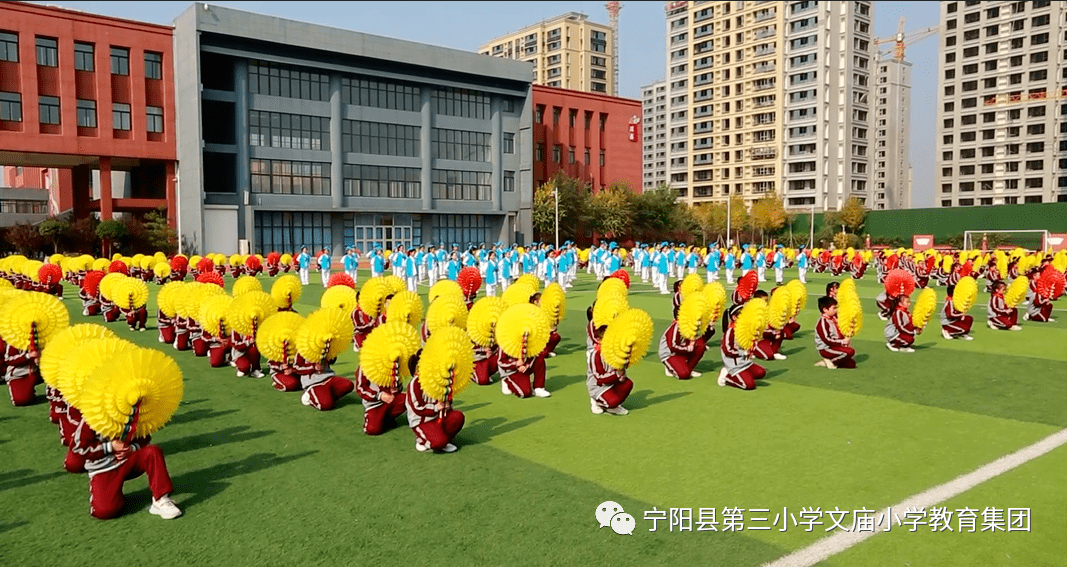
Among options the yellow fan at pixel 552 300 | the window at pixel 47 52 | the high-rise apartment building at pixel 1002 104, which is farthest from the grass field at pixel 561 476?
the high-rise apartment building at pixel 1002 104

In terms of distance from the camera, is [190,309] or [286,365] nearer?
[286,365]

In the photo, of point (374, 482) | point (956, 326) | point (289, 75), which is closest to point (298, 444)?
point (374, 482)

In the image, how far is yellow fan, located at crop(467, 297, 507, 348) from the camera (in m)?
10.3

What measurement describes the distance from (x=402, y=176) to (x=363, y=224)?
4.19 m

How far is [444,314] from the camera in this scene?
10.4 metres

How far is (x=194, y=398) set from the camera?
9.60 meters

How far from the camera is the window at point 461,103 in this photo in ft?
170

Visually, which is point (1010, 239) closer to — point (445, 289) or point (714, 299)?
point (714, 299)

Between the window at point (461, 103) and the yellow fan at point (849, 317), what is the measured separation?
43.5m

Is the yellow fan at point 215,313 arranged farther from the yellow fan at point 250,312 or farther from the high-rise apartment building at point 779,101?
the high-rise apartment building at point 779,101

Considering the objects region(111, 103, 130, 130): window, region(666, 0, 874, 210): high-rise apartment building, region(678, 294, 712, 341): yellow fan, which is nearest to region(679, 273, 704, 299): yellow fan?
region(678, 294, 712, 341): yellow fan

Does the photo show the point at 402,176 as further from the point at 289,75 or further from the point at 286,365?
the point at 286,365

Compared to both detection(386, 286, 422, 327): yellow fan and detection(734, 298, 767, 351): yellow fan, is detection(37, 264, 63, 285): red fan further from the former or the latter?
detection(734, 298, 767, 351): yellow fan

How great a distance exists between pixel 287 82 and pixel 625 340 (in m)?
41.9
